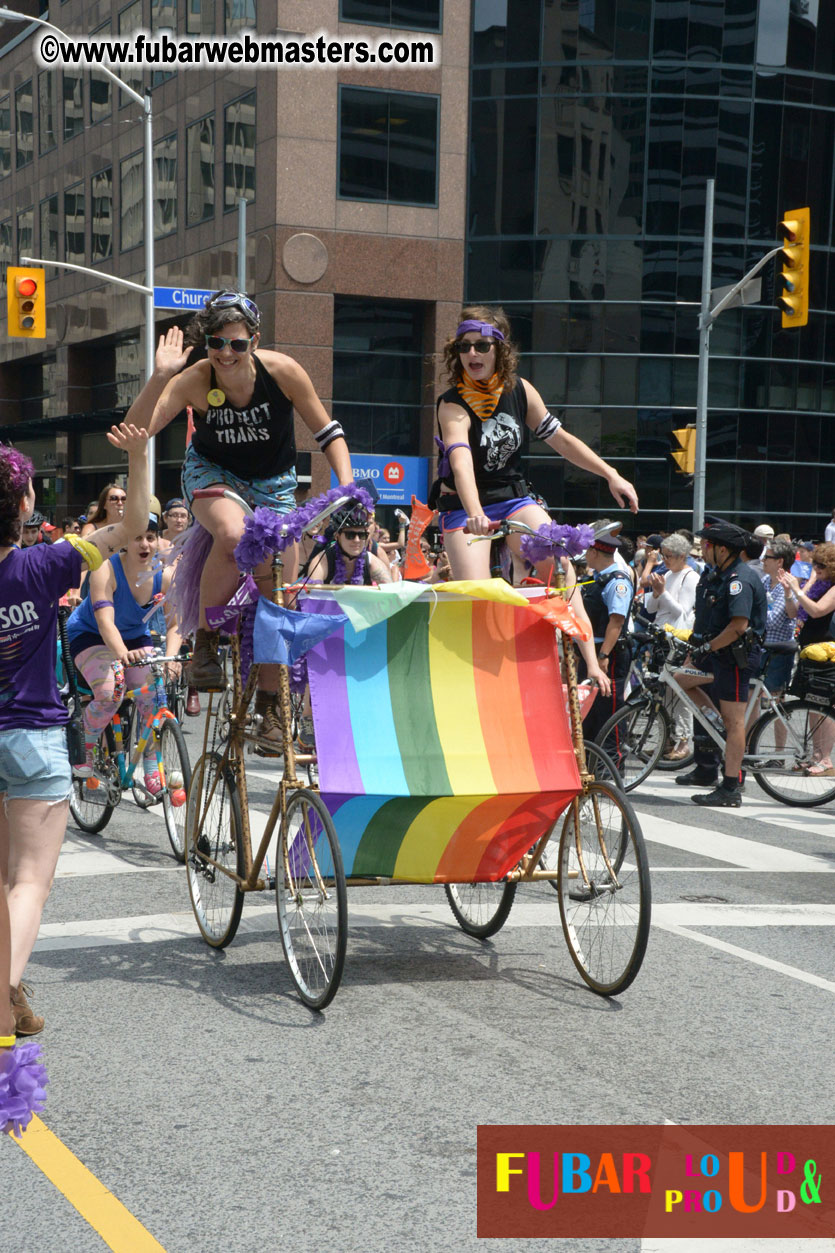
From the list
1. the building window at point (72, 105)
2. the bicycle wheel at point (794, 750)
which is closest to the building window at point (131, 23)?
the building window at point (72, 105)

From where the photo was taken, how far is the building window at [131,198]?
3838 cm

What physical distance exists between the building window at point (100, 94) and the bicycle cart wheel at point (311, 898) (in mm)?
38928

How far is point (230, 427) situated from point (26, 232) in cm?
4468

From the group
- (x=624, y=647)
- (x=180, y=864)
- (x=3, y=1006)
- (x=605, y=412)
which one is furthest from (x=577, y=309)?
(x=3, y=1006)

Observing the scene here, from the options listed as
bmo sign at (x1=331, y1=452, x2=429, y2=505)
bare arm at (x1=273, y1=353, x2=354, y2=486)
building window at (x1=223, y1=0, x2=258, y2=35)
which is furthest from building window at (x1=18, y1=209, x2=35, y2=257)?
bare arm at (x1=273, y1=353, x2=354, y2=486)

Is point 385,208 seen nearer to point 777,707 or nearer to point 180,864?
point 777,707

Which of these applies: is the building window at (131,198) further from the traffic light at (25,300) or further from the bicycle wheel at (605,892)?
the bicycle wheel at (605,892)

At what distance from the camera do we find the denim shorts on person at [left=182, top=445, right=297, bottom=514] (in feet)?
19.2

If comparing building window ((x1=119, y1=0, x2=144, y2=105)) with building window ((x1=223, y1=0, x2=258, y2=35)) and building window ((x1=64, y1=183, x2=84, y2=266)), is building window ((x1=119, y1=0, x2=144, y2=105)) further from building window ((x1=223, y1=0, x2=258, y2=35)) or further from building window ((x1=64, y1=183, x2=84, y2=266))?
building window ((x1=223, y1=0, x2=258, y2=35))

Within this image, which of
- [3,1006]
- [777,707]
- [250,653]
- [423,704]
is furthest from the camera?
[777,707]

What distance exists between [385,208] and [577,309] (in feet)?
16.4

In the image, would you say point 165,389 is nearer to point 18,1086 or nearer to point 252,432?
point 252,432

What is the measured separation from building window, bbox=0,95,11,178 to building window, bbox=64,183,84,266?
6601 mm

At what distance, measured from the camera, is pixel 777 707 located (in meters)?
10.9
